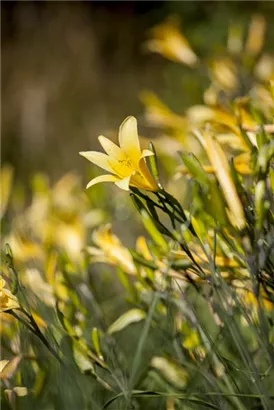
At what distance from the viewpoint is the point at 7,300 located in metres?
0.68

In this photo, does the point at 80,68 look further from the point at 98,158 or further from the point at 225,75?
the point at 98,158

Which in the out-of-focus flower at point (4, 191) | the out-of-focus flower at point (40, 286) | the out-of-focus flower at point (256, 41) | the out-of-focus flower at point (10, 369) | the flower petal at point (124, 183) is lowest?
the out-of-focus flower at point (10, 369)

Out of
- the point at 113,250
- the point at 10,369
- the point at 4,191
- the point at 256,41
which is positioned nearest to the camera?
the point at 10,369

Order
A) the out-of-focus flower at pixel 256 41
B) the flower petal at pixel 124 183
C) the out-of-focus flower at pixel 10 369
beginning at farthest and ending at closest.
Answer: the out-of-focus flower at pixel 256 41, the out-of-focus flower at pixel 10 369, the flower petal at pixel 124 183

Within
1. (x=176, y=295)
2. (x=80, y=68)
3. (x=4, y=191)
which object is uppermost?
(x=80, y=68)

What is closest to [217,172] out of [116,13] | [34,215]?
[34,215]

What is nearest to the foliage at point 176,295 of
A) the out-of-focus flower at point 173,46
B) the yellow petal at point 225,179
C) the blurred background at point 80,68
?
the yellow petal at point 225,179

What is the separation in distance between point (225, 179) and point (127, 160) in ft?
0.32

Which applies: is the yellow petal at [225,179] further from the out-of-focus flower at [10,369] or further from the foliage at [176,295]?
the out-of-focus flower at [10,369]

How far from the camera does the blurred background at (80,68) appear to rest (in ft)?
9.66

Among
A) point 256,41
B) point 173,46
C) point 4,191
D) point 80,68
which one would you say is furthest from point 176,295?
point 80,68

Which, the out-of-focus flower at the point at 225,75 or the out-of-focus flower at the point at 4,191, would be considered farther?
the out-of-focus flower at the point at 225,75

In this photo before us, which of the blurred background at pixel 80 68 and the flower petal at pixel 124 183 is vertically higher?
A: the blurred background at pixel 80 68

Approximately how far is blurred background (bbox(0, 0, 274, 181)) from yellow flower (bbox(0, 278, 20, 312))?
1.85 meters
